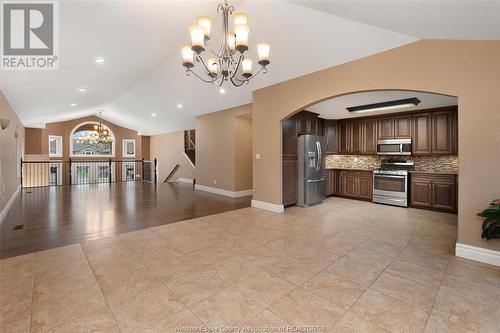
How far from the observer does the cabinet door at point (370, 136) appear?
20.8 feet

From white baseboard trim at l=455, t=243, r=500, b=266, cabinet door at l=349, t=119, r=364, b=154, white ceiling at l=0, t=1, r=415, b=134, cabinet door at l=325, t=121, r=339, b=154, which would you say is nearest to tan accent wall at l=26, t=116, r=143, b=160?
white ceiling at l=0, t=1, r=415, b=134

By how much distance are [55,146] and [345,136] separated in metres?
13.7

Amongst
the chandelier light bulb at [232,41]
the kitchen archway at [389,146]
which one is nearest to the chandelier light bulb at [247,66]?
the chandelier light bulb at [232,41]

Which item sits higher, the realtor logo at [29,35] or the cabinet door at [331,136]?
the realtor logo at [29,35]

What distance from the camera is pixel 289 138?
541cm

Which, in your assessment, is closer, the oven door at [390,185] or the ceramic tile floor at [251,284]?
the ceramic tile floor at [251,284]

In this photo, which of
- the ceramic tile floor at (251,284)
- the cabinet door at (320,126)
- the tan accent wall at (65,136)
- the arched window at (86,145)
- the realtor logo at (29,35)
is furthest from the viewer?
the arched window at (86,145)

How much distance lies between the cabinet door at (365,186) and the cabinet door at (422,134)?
125cm

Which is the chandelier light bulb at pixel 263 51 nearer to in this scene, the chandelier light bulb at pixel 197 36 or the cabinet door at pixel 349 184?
the chandelier light bulb at pixel 197 36

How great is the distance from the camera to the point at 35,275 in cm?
232

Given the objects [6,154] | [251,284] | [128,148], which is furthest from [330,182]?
[128,148]

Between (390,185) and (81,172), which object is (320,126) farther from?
(81,172)

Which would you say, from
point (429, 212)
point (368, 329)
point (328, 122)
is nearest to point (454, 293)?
point (368, 329)

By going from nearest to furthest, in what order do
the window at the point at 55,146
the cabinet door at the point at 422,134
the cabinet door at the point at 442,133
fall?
1. the cabinet door at the point at 442,133
2. the cabinet door at the point at 422,134
3. the window at the point at 55,146
